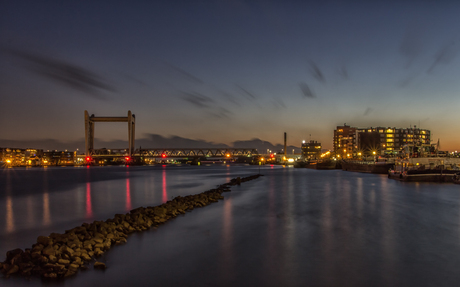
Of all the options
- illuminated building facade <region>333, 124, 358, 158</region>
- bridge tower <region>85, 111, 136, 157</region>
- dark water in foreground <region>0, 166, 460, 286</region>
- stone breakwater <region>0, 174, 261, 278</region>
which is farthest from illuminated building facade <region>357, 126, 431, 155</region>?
stone breakwater <region>0, 174, 261, 278</region>

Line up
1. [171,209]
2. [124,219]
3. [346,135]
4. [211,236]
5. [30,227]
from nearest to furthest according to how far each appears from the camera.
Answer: [211,236]
[124,219]
[30,227]
[171,209]
[346,135]

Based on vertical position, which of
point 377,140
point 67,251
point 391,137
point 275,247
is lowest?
point 275,247

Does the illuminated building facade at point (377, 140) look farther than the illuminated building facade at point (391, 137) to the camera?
No

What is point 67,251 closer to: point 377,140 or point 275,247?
point 275,247

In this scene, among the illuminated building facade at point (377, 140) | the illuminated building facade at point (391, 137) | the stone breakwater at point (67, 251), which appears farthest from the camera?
the illuminated building facade at point (391, 137)

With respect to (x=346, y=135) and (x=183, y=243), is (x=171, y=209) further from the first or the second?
(x=346, y=135)

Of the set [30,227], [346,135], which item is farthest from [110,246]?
[346,135]

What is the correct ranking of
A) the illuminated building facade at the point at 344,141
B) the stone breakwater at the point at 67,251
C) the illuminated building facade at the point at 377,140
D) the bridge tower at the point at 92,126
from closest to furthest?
the stone breakwater at the point at 67,251, the illuminated building facade at the point at 377,140, the bridge tower at the point at 92,126, the illuminated building facade at the point at 344,141

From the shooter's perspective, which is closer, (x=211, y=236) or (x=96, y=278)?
(x=96, y=278)

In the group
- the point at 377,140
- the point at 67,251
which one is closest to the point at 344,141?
the point at 377,140

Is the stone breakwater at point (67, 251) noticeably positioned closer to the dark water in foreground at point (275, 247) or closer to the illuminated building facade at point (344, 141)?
the dark water in foreground at point (275, 247)

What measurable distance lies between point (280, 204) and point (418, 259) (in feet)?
44.5

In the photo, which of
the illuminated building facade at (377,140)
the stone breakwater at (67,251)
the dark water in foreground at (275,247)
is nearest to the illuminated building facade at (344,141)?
the illuminated building facade at (377,140)

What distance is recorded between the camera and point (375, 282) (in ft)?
26.5
